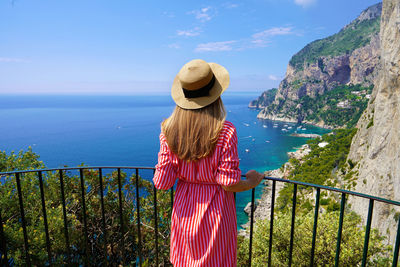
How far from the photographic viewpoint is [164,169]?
5.05 ft

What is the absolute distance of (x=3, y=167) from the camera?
8289 mm

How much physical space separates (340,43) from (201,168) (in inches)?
6017

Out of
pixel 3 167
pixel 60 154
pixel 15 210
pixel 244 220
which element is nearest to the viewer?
pixel 15 210

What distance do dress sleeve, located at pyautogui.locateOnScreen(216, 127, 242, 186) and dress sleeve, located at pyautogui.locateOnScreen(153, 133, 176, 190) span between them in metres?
0.30

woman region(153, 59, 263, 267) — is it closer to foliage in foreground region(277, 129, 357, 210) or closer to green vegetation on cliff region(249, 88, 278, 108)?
foliage in foreground region(277, 129, 357, 210)

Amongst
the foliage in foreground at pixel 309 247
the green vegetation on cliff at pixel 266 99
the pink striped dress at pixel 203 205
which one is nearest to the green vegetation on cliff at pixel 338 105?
the green vegetation on cliff at pixel 266 99

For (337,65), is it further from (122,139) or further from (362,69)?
(122,139)

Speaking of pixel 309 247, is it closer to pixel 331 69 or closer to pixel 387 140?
pixel 387 140

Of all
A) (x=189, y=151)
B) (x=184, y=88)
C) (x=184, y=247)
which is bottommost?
(x=184, y=247)

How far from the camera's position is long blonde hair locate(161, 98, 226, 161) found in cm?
139

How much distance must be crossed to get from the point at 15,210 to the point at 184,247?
736 centimetres

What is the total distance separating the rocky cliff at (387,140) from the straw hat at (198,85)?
67.8ft

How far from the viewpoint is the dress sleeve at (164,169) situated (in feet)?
4.99

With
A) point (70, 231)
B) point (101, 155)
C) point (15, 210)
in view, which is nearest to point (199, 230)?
point (70, 231)
